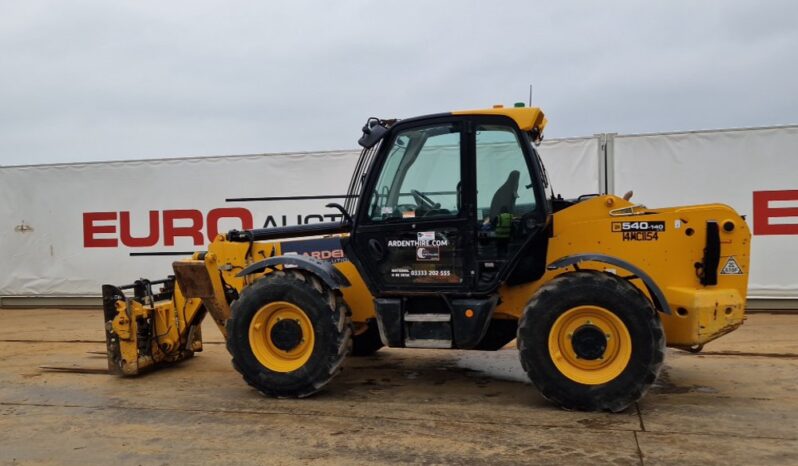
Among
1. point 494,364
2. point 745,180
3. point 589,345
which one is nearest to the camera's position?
point 589,345

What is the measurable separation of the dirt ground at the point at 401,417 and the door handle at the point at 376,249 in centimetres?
118

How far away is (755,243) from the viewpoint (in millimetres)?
9195

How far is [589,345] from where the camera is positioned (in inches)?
180

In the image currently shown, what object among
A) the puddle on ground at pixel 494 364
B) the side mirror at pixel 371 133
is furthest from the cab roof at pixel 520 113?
the puddle on ground at pixel 494 364

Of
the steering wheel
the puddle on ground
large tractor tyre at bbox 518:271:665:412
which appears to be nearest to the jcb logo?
large tractor tyre at bbox 518:271:665:412

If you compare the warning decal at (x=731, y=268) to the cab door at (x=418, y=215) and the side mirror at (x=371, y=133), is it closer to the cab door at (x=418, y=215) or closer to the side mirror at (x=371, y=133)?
the cab door at (x=418, y=215)

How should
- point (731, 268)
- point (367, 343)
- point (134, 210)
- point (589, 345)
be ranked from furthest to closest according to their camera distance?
point (134, 210), point (367, 343), point (731, 268), point (589, 345)

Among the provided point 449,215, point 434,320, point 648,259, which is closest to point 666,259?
point 648,259

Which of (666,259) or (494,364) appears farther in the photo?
(494,364)

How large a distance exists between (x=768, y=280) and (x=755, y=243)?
58 centimetres

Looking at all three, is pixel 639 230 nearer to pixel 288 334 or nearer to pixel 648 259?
pixel 648 259

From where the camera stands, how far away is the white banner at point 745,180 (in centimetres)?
912

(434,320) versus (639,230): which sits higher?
(639,230)

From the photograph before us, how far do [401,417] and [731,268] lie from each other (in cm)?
273
